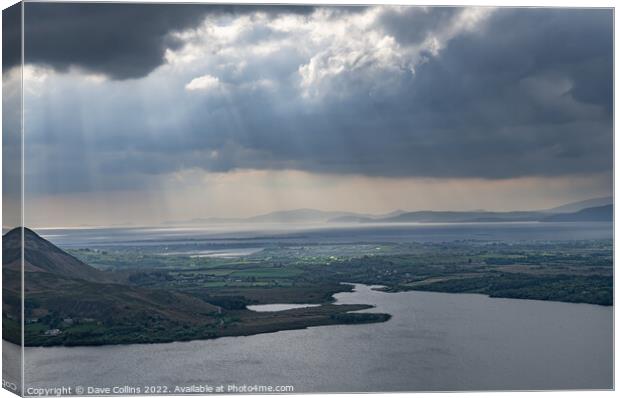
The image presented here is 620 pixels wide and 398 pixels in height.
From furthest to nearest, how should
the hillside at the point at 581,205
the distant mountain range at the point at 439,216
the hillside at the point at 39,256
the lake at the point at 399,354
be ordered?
the hillside at the point at 581,205 → the distant mountain range at the point at 439,216 → the lake at the point at 399,354 → the hillside at the point at 39,256

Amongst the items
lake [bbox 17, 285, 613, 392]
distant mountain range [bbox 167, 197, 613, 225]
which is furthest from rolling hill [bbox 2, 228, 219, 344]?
distant mountain range [bbox 167, 197, 613, 225]

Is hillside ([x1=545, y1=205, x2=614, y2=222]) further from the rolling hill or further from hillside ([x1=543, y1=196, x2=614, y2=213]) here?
the rolling hill

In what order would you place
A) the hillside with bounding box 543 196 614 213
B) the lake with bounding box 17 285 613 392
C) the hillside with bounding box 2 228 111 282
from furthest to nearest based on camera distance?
the hillside with bounding box 543 196 614 213, the lake with bounding box 17 285 613 392, the hillside with bounding box 2 228 111 282

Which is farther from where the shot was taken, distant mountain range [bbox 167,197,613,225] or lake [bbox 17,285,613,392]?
distant mountain range [bbox 167,197,613,225]

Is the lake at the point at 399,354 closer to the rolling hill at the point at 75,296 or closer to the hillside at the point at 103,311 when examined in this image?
the hillside at the point at 103,311

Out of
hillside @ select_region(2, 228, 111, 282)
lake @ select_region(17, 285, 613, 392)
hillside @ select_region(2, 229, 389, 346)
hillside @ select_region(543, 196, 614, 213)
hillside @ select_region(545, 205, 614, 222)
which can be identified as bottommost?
lake @ select_region(17, 285, 613, 392)

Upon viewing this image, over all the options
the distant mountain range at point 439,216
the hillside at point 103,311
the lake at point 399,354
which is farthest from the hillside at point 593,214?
the hillside at point 103,311
